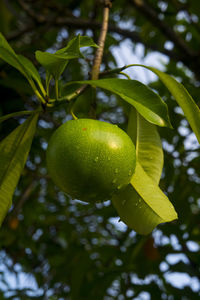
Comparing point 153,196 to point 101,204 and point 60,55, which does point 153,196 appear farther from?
point 101,204

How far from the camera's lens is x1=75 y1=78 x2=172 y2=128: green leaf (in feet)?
2.71

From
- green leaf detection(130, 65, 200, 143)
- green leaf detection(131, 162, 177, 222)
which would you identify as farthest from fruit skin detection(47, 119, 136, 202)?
green leaf detection(130, 65, 200, 143)

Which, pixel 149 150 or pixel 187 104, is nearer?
pixel 187 104

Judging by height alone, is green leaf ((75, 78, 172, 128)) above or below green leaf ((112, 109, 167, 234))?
above

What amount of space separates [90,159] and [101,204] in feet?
5.87

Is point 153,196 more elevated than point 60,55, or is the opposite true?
point 60,55

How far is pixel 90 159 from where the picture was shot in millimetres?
832

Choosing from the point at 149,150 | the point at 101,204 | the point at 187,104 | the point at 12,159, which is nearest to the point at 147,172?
the point at 149,150

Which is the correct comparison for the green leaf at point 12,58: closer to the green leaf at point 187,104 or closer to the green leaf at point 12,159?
the green leaf at point 12,159

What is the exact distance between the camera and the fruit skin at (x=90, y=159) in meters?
0.83

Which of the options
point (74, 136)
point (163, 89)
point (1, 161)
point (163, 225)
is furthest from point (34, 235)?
point (74, 136)

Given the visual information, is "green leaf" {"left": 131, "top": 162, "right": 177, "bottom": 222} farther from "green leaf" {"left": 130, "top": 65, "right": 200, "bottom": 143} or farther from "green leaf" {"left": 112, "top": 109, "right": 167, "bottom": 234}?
"green leaf" {"left": 130, "top": 65, "right": 200, "bottom": 143}

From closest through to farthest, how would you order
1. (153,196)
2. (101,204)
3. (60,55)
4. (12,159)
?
(60,55) < (153,196) < (12,159) < (101,204)

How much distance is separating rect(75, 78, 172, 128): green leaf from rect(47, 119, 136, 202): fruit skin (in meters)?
0.09
